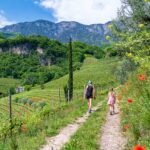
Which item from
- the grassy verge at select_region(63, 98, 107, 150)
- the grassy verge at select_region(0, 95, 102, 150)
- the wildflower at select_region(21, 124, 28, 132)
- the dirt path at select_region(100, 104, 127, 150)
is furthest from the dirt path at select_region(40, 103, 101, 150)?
the wildflower at select_region(21, 124, 28, 132)

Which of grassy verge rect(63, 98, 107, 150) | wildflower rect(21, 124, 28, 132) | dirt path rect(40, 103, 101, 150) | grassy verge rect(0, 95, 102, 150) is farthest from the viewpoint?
wildflower rect(21, 124, 28, 132)

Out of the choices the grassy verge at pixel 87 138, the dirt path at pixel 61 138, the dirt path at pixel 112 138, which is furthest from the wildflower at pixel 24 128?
the dirt path at pixel 112 138

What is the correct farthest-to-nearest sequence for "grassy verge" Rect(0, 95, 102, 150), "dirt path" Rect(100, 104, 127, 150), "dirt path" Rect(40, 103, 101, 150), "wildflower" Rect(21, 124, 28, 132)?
"wildflower" Rect(21, 124, 28, 132)
"grassy verge" Rect(0, 95, 102, 150)
"dirt path" Rect(40, 103, 101, 150)
"dirt path" Rect(100, 104, 127, 150)

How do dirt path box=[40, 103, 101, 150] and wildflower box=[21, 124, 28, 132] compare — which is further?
wildflower box=[21, 124, 28, 132]

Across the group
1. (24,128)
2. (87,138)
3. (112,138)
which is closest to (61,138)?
(87,138)

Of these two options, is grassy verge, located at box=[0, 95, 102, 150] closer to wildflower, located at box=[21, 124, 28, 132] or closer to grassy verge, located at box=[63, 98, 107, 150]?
wildflower, located at box=[21, 124, 28, 132]

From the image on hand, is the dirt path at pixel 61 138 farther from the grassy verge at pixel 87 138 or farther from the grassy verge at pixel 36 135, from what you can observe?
the grassy verge at pixel 87 138

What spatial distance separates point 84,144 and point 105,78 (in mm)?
100672

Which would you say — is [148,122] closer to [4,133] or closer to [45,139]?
[45,139]

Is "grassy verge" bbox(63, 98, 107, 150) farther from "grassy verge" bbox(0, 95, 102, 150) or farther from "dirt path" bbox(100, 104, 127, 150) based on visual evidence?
"grassy verge" bbox(0, 95, 102, 150)

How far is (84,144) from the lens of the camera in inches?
428

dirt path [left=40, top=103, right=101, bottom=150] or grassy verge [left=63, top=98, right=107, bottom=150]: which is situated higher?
grassy verge [left=63, top=98, right=107, bottom=150]

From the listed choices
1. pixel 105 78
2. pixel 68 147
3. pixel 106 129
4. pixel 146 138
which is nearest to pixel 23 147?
pixel 68 147

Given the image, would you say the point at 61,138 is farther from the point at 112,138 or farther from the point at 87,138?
the point at 112,138
